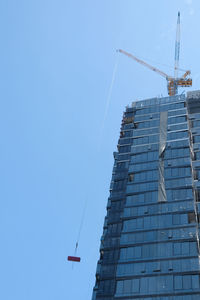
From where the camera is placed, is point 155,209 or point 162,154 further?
point 162,154

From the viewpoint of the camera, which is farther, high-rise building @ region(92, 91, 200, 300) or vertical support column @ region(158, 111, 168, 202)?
vertical support column @ region(158, 111, 168, 202)

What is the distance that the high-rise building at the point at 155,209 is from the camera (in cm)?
7775

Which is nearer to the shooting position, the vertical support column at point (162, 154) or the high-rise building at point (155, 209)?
the high-rise building at point (155, 209)

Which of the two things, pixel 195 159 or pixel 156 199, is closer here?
pixel 156 199

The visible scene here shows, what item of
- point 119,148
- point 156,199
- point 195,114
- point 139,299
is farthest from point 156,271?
point 195,114

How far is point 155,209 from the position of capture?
89125 mm

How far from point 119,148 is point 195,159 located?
21.2m

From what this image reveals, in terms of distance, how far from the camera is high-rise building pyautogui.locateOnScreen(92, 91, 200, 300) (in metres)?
77.8

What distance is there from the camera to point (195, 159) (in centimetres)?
10050

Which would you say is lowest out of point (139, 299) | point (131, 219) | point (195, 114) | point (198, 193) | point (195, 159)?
point (139, 299)

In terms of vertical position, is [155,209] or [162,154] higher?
[162,154]

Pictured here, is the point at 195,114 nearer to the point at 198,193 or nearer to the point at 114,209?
the point at 198,193

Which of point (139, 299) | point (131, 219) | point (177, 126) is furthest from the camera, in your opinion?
point (177, 126)

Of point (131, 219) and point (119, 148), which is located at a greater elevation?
point (119, 148)
